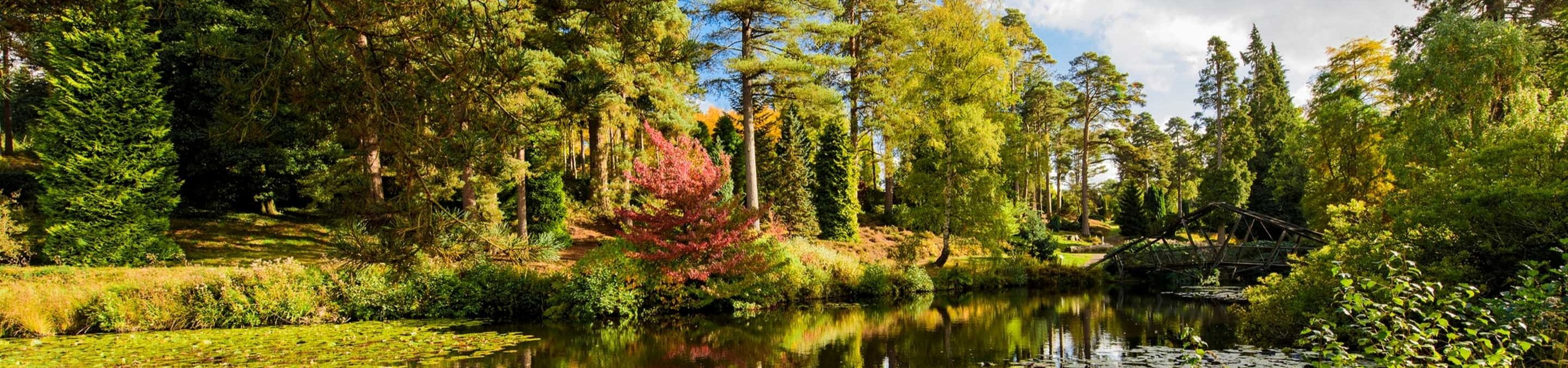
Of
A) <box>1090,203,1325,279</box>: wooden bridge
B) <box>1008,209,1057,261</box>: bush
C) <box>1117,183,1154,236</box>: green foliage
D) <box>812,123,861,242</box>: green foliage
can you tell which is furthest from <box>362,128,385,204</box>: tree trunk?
<box>1117,183,1154,236</box>: green foliage

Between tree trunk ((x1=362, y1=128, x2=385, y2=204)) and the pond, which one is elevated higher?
tree trunk ((x1=362, y1=128, x2=385, y2=204))

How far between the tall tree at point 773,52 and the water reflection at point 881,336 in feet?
18.7

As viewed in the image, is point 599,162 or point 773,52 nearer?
point 773,52

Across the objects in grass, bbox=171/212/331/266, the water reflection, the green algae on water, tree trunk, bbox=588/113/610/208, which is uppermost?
tree trunk, bbox=588/113/610/208

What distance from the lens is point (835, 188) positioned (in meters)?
25.2

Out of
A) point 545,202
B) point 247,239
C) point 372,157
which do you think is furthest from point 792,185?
point 372,157

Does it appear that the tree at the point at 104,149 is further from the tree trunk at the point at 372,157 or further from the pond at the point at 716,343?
the tree trunk at the point at 372,157

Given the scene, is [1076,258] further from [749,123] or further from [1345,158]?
[749,123]

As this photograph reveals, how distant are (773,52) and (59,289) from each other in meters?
14.4

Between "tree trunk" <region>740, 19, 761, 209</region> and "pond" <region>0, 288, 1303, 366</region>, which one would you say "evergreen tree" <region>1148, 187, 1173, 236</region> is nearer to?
"pond" <region>0, 288, 1303, 366</region>

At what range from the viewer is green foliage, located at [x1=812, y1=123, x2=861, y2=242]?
24750mm

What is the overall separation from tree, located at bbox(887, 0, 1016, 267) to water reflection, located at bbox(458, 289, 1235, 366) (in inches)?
130

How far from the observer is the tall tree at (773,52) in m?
17.1

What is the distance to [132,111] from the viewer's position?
576 inches
